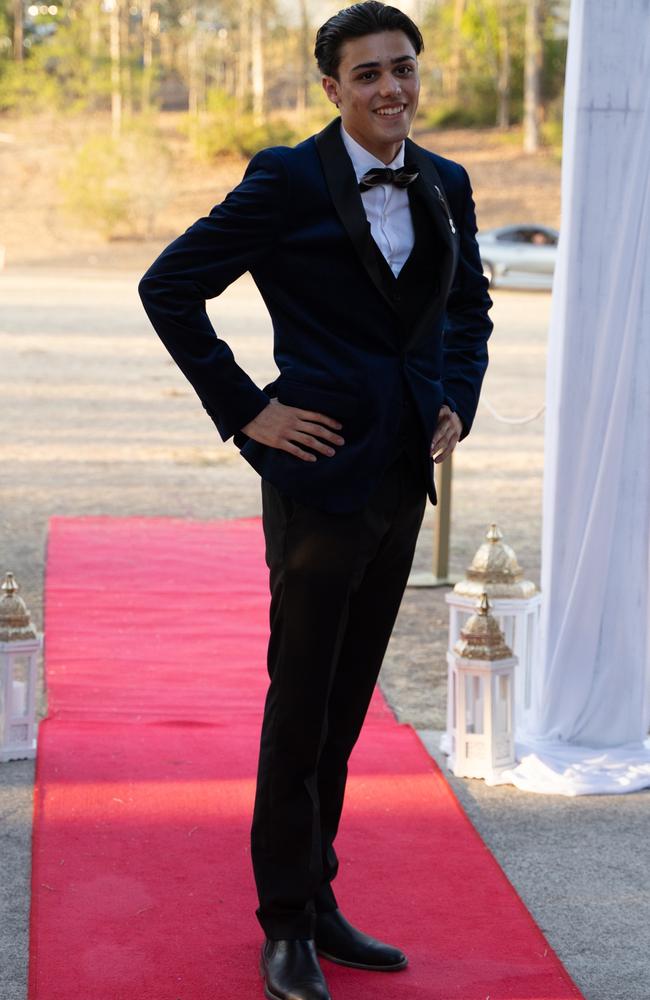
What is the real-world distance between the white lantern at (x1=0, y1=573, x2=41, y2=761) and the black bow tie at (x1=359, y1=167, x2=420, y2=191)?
2141 millimetres

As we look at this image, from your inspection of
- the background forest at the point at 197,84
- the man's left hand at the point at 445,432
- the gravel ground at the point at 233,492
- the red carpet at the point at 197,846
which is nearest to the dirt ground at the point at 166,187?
the background forest at the point at 197,84

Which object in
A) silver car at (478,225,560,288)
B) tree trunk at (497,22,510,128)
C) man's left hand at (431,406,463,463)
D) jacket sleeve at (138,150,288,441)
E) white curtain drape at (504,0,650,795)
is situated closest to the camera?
jacket sleeve at (138,150,288,441)

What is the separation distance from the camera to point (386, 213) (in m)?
2.79

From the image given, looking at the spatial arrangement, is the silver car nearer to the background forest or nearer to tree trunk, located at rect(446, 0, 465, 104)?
the background forest

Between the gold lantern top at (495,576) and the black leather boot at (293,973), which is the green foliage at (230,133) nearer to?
the gold lantern top at (495,576)

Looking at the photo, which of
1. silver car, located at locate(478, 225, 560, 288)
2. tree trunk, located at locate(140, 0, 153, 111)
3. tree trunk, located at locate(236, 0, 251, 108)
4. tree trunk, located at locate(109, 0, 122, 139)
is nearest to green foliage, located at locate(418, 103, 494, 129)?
tree trunk, located at locate(236, 0, 251, 108)

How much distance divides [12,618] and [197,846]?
1.09 metres

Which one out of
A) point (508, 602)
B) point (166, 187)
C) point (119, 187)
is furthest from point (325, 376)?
point (166, 187)

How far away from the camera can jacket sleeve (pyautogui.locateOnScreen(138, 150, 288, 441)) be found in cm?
268

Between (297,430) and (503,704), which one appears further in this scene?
(503,704)

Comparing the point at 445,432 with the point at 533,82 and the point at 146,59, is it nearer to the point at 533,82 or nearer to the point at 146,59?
the point at 533,82

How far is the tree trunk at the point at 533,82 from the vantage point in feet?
143

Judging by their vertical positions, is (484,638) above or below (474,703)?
above

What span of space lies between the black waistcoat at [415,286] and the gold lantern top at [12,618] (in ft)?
6.34
